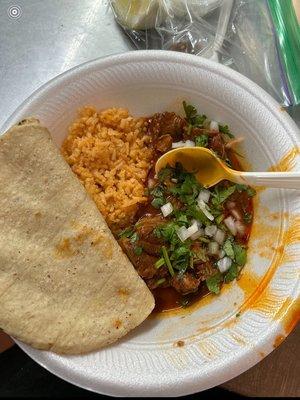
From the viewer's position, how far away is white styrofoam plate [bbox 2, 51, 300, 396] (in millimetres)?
1347

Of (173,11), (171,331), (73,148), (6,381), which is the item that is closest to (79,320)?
(171,331)

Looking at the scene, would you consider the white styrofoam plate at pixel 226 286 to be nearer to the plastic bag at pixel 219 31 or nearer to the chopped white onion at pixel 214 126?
the chopped white onion at pixel 214 126

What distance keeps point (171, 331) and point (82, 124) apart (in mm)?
609

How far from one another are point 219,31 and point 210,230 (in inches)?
23.6

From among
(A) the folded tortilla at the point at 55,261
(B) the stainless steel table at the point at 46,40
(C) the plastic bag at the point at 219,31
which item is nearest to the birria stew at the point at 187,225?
(A) the folded tortilla at the point at 55,261

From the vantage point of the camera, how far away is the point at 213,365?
1.35 meters

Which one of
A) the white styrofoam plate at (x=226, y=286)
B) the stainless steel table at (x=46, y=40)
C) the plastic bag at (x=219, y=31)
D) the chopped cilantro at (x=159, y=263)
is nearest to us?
the white styrofoam plate at (x=226, y=286)

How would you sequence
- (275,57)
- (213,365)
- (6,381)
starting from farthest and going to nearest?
1. (6,381)
2. (275,57)
3. (213,365)

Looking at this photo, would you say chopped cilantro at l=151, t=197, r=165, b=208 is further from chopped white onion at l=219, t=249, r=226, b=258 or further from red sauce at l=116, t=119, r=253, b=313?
chopped white onion at l=219, t=249, r=226, b=258

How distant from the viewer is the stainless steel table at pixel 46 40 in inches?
69.0

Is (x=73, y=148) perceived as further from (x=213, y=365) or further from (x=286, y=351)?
(x=286, y=351)

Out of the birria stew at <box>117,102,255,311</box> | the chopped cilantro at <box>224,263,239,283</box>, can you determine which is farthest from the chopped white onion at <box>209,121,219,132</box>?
the chopped cilantro at <box>224,263,239,283</box>

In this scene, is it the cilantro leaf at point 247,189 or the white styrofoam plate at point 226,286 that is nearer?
the white styrofoam plate at point 226,286

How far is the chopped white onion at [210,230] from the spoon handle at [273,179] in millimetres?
169
